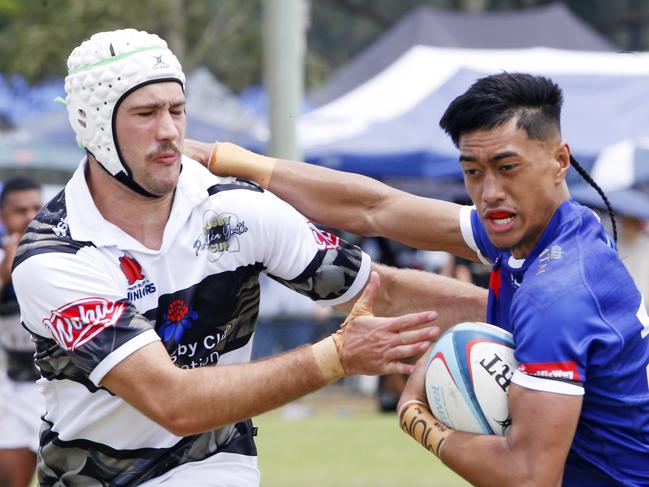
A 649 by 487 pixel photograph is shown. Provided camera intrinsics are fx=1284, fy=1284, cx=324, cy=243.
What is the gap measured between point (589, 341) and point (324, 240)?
1.51 m

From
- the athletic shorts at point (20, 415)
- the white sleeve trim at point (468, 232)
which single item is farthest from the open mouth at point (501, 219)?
the athletic shorts at point (20, 415)

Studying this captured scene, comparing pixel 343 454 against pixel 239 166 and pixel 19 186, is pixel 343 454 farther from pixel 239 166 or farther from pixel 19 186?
pixel 239 166

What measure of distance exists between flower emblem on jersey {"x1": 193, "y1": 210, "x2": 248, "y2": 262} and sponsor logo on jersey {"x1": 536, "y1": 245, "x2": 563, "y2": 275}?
1.26 meters

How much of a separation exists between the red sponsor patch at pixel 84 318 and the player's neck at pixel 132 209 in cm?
37

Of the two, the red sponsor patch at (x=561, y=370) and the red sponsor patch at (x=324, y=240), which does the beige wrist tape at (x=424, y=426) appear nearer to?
the red sponsor patch at (x=561, y=370)

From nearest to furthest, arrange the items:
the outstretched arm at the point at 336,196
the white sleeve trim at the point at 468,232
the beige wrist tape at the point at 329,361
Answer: the beige wrist tape at the point at 329,361
the white sleeve trim at the point at 468,232
the outstretched arm at the point at 336,196

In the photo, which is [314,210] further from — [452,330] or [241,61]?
[241,61]

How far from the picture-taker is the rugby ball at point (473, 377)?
417 cm

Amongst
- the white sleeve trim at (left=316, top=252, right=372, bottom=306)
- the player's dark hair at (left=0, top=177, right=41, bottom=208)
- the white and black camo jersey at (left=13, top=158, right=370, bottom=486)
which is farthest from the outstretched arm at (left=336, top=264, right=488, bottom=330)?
the player's dark hair at (left=0, top=177, right=41, bottom=208)

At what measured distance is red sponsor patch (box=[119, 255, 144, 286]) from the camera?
4.70 m

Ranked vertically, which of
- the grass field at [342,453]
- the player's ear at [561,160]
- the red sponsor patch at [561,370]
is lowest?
the grass field at [342,453]

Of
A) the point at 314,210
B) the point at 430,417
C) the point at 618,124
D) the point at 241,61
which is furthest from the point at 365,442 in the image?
the point at 241,61

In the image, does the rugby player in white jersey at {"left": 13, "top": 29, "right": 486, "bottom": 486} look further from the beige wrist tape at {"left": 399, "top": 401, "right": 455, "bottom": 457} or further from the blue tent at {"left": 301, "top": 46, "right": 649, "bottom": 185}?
the blue tent at {"left": 301, "top": 46, "right": 649, "bottom": 185}

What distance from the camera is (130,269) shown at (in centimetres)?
471
